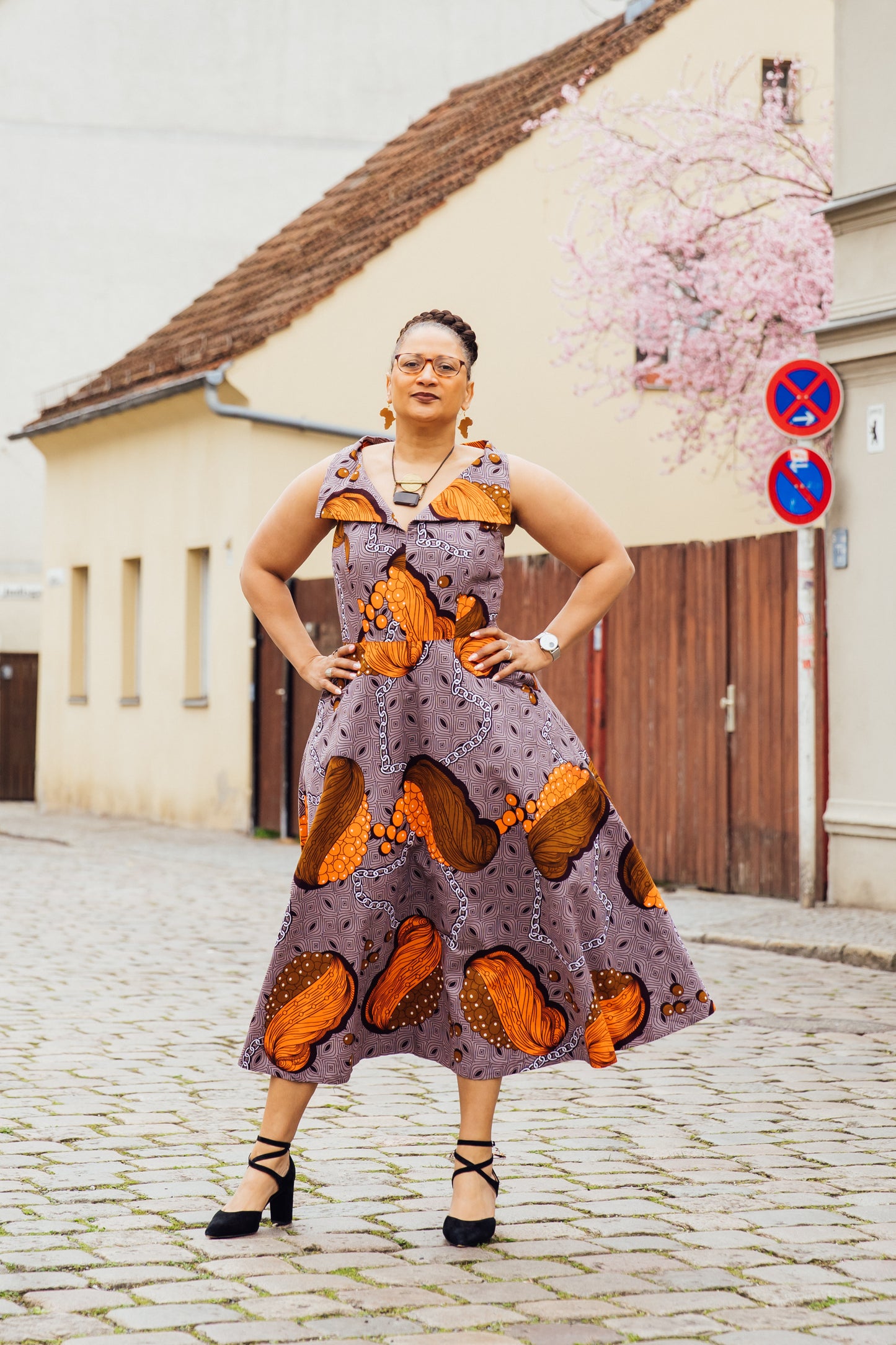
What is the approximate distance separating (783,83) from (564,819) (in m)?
18.6

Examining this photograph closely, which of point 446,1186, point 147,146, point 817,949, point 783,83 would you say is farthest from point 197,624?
point 446,1186

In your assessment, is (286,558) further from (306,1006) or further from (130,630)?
(130,630)

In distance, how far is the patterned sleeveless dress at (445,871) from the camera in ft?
14.0

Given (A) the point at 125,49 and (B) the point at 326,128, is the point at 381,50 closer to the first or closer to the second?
(B) the point at 326,128

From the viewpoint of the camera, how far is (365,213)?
883 inches

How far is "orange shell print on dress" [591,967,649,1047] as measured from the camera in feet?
14.1

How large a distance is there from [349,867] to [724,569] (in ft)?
29.1

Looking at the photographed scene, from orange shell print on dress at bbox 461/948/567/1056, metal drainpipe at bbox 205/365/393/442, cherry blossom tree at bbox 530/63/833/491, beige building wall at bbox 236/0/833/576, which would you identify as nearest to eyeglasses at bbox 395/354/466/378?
orange shell print on dress at bbox 461/948/567/1056

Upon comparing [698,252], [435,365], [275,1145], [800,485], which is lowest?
[275,1145]

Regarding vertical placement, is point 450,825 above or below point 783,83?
below

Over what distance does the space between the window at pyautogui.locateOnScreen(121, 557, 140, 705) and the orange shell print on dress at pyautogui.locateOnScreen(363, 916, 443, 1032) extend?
62.0ft

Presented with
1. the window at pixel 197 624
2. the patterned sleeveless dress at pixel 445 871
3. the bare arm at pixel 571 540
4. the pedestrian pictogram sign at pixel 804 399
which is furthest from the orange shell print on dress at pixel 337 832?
the window at pixel 197 624

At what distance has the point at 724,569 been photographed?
42.1ft

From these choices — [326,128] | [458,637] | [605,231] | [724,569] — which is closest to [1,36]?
[326,128]
